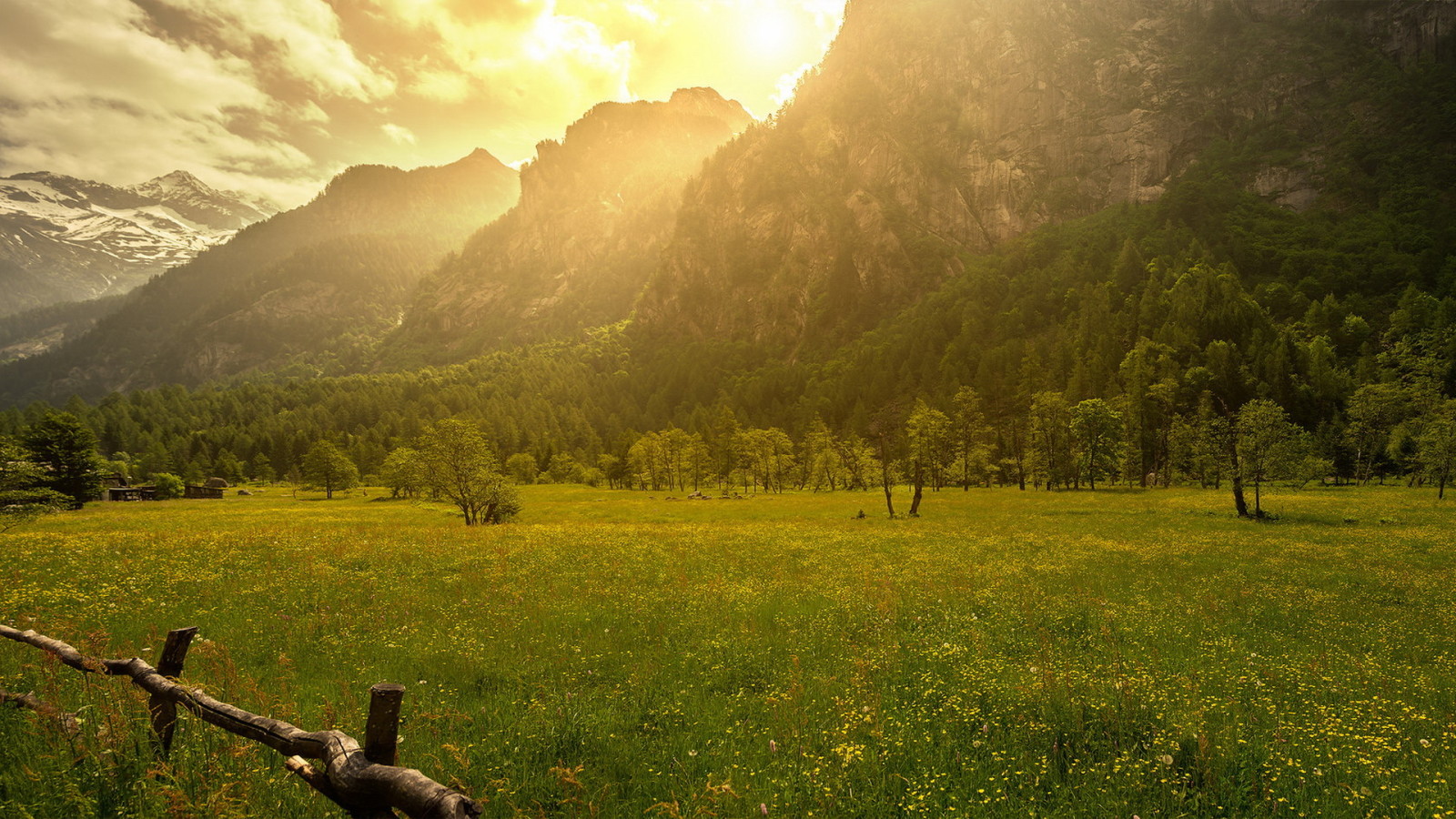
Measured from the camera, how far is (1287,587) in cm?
2248

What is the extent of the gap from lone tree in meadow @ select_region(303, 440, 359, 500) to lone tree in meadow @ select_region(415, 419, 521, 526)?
73598mm

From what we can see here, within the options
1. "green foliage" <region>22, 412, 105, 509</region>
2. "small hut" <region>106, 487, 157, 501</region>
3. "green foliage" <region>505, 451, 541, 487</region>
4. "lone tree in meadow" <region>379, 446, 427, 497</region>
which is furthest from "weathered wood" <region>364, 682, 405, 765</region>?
"green foliage" <region>505, 451, 541, 487</region>

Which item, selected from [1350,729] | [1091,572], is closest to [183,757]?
[1350,729]

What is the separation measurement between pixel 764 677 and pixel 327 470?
12588cm

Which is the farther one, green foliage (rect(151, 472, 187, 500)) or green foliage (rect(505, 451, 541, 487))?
green foliage (rect(505, 451, 541, 487))

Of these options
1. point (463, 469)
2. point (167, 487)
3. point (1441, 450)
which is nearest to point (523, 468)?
point (167, 487)

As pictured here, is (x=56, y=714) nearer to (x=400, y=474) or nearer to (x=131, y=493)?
(x=400, y=474)

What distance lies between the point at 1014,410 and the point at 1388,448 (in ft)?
204

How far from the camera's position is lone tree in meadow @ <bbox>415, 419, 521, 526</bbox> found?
52.2 meters

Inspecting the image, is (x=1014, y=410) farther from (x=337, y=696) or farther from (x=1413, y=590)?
(x=337, y=696)

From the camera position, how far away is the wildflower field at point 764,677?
7.93 metres

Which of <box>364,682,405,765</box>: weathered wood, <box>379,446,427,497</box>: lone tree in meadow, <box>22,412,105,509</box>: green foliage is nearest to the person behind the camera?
<box>364,682,405,765</box>: weathered wood

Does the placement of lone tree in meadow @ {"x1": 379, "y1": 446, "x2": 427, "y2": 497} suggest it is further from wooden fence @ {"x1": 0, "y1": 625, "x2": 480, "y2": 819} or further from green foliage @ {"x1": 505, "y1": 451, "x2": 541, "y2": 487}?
wooden fence @ {"x1": 0, "y1": 625, "x2": 480, "y2": 819}

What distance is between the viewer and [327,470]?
4296 inches
